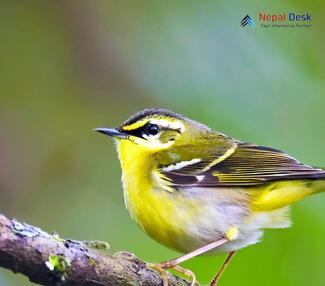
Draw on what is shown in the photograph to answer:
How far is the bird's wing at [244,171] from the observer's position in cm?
348

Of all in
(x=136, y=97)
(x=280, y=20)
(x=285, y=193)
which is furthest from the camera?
(x=136, y=97)

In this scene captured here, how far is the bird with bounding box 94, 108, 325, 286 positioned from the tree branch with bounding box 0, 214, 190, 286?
603mm

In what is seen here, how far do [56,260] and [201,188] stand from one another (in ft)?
4.55

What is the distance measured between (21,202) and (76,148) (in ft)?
1.84

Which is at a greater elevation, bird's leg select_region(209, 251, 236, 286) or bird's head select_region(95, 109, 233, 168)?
bird's head select_region(95, 109, 233, 168)

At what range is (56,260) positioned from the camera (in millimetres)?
2256

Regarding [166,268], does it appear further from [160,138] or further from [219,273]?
[160,138]

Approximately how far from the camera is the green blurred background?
11.8ft

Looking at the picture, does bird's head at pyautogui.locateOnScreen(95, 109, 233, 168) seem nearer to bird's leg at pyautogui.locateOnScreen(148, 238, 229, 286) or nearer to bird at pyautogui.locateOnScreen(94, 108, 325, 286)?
bird at pyautogui.locateOnScreen(94, 108, 325, 286)

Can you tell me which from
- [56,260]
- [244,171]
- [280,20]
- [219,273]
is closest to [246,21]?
[280,20]

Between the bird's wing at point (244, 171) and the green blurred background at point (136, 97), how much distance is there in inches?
4.1

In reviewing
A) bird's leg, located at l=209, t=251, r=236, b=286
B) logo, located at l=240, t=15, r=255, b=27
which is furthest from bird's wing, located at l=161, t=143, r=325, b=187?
logo, located at l=240, t=15, r=255, b=27

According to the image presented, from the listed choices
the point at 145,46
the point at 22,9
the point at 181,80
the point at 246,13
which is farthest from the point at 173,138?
the point at 22,9

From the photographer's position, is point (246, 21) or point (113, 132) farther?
point (246, 21)
